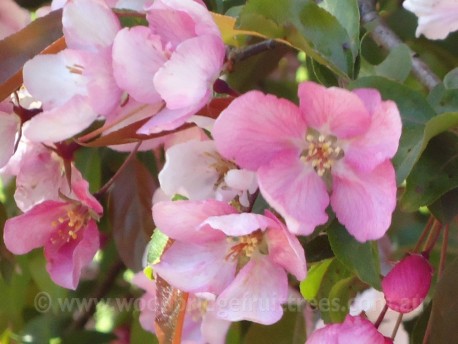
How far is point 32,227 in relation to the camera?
20.7 inches

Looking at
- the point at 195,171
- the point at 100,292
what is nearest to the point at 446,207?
the point at 195,171

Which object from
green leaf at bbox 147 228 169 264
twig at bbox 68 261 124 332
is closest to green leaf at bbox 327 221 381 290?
green leaf at bbox 147 228 169 264

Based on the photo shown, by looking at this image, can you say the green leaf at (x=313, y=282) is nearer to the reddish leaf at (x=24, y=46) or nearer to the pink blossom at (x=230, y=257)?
the pink blossom at (x=230, y=257)

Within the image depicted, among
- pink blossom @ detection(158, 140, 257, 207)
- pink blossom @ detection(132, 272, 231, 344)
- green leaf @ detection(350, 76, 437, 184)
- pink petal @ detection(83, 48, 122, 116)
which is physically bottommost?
pink blossom @ detection(132, 272, 231, 344)

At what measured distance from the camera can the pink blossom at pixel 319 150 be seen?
384mm

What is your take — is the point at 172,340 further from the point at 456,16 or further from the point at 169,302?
the point at 456,16

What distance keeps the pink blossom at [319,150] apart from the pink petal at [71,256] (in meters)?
0.18

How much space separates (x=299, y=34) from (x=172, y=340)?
0.67ft

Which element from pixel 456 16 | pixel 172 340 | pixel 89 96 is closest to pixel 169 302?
pixel 172 340

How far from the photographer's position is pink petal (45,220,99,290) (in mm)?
537

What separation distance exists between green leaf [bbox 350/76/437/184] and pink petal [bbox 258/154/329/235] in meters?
0.05

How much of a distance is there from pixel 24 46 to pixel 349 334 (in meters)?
0.26

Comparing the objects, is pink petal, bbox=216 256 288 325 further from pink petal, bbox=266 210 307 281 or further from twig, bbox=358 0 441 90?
twig, bbox=358 0 441 90

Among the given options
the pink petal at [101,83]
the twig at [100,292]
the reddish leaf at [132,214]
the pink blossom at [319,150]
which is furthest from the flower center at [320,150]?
the twig at [100,292]
